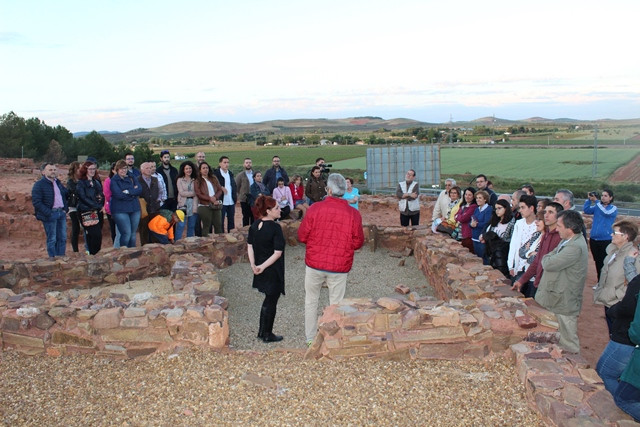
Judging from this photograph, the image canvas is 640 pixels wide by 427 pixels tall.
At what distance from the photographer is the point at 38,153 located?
1330 inches

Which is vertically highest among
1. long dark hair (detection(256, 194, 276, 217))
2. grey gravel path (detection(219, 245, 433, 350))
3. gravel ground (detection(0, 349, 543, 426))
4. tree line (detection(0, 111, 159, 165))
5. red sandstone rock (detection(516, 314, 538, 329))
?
tree line (detection(0, 111, 159, 165))

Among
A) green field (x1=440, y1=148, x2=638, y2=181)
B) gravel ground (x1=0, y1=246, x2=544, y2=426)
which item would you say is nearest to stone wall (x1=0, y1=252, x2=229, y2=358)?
gravel ground (x1=0, y1=246, x2=544, y2=426)

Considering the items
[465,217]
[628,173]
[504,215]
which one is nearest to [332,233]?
[504,215]

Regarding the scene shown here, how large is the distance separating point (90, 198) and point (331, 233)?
6.18 metres

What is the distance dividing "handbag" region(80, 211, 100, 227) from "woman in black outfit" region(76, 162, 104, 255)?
42 mm

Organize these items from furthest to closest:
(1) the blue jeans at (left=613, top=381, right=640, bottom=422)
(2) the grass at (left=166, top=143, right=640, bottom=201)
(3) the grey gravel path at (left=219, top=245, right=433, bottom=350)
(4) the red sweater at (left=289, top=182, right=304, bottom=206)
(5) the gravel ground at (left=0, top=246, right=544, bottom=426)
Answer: (2) the grass at (left=166, top=143, right=640, bottom=201), (4) the red sweater at (left=289, top=182, right=304, bottom=206), (3) the grey gravel path at (left=219, top=245, right=433, bottom=350), (5) the gravel ground at (left=0, top=246, right=544, bottom=426), (1) the blue jeans at (left=613, top=381, right=640, bottom=422)

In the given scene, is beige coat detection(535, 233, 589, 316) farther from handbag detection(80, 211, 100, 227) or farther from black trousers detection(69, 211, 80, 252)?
black trousers detection(69, 211, 80, 252)

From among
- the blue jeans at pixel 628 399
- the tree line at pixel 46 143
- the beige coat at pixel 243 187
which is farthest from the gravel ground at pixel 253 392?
the tree line at pixel 46 143

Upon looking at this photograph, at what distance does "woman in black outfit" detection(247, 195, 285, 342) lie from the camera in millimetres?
6258

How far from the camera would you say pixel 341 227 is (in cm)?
580

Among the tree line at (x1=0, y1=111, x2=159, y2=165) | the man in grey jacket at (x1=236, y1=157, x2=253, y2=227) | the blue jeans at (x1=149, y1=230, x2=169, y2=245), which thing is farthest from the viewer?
the tree line at (x1=0, y1=111, x2=159, y2=165)

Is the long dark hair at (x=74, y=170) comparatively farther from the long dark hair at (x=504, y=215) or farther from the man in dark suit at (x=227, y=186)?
the long dark hair at (x=504, y=215)

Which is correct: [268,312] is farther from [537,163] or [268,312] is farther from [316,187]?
[537,163]

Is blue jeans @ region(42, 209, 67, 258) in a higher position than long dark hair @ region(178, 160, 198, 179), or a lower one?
lower
